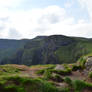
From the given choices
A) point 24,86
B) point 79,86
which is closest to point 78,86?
point 79,86

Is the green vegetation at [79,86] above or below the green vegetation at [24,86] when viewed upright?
below

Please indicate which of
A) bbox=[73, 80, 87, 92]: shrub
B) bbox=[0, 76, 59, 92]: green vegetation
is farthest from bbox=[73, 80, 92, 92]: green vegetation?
bbox=[0, 76, 59, 92]: green vegetation

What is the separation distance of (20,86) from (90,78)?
37.4ft

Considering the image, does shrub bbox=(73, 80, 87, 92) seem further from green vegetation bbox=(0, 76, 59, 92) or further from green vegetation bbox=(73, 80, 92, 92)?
green vegetation bbox=(0, 76, 59, 92)

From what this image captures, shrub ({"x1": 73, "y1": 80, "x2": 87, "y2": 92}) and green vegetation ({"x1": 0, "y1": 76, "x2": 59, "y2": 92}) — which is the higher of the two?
green vegetation ({"x1": 0, "y1": 76, "x2": 59, "y2": 92})

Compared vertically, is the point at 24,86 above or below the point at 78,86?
above

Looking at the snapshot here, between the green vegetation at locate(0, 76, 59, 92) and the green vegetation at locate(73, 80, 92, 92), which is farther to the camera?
the green vegetation at locate(73, 80, 92, 92)

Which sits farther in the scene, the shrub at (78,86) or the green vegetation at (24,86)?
the shrub at (78,86)

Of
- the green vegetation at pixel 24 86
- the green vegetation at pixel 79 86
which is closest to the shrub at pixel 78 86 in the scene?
the green vegetation at pixel 79 86

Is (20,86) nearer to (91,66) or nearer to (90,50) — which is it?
(91,66)

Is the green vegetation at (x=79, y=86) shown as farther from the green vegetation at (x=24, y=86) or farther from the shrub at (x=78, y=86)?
the green vegetation at (x=24, y=86)

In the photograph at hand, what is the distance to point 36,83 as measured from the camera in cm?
1454

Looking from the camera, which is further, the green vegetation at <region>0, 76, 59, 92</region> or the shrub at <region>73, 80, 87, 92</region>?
the shrub at <region>73, 80, 87, 92</region>

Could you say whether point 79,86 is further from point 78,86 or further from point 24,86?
point 24,86
